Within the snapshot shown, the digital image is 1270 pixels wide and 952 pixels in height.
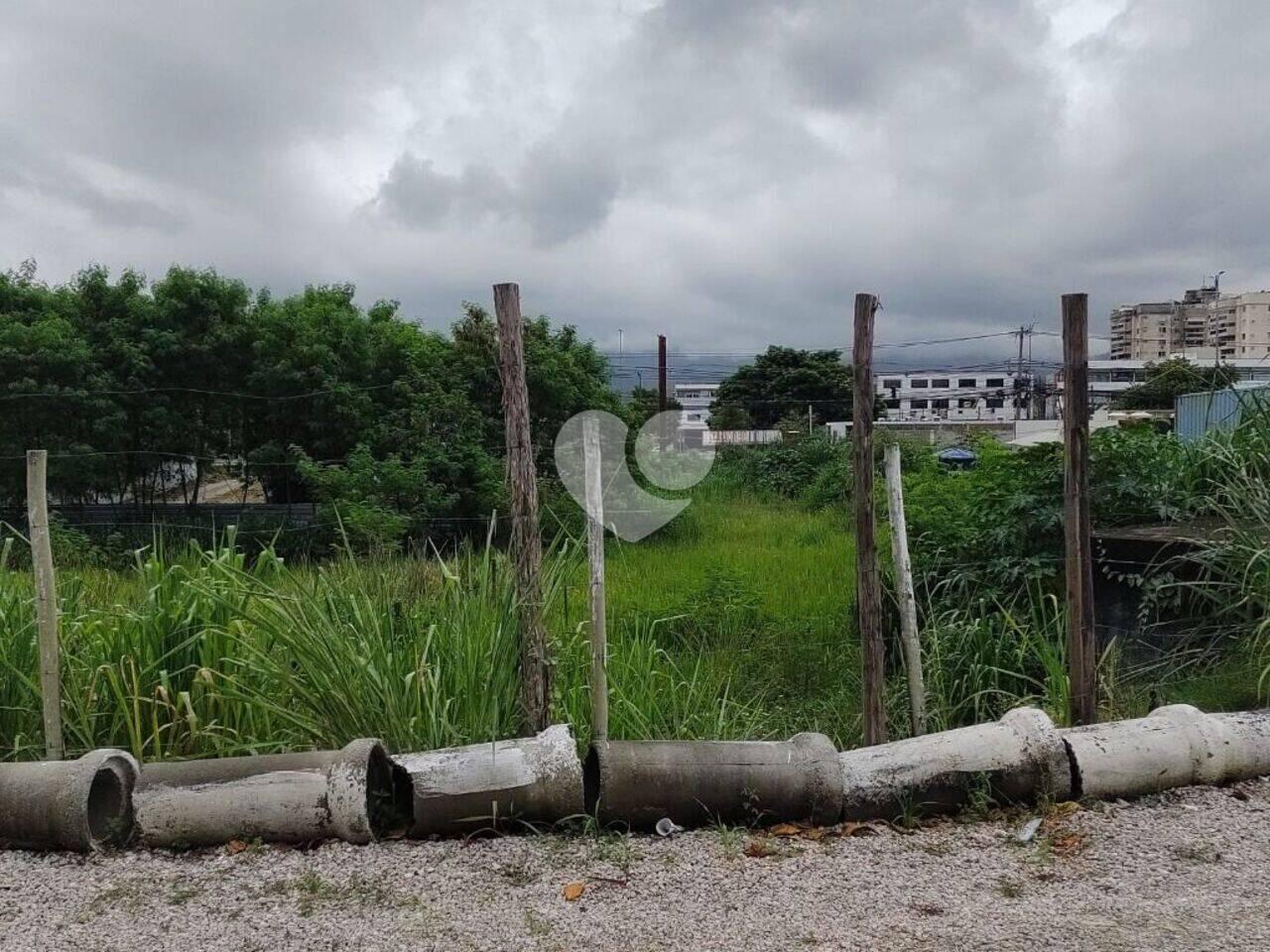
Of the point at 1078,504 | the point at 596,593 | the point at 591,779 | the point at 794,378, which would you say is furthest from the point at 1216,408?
the point at 794,378

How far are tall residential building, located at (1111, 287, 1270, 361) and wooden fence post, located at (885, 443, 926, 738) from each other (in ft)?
252

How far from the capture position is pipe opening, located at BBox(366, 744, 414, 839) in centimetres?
364

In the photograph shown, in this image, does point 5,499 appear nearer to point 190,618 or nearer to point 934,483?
point 190,618

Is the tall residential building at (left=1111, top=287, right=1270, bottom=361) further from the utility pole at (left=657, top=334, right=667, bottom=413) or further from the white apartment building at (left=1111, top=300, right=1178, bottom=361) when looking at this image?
the utility pole at (left=657, top=334, right=667, bottom=413)

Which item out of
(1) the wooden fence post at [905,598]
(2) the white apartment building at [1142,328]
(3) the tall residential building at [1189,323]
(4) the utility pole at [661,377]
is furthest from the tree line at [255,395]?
(2) the white apartment building at [1142,328]

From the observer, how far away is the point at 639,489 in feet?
26.3

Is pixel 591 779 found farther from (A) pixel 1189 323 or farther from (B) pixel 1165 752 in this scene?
(A) pixel 1189 323

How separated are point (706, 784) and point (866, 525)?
1.25m

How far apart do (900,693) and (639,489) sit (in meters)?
3.04

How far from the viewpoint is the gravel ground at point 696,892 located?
9.58 feet

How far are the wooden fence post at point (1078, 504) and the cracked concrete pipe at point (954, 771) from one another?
0.66m

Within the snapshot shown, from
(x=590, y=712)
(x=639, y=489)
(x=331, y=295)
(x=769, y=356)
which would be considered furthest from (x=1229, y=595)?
(x=769, y=356)

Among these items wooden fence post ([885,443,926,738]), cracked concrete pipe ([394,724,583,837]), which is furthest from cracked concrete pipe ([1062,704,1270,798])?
cracked concrete pipe ([394,724,583,837])

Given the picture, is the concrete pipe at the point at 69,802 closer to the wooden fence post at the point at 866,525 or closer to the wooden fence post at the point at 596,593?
the wooden fence post at the point at 596,593
